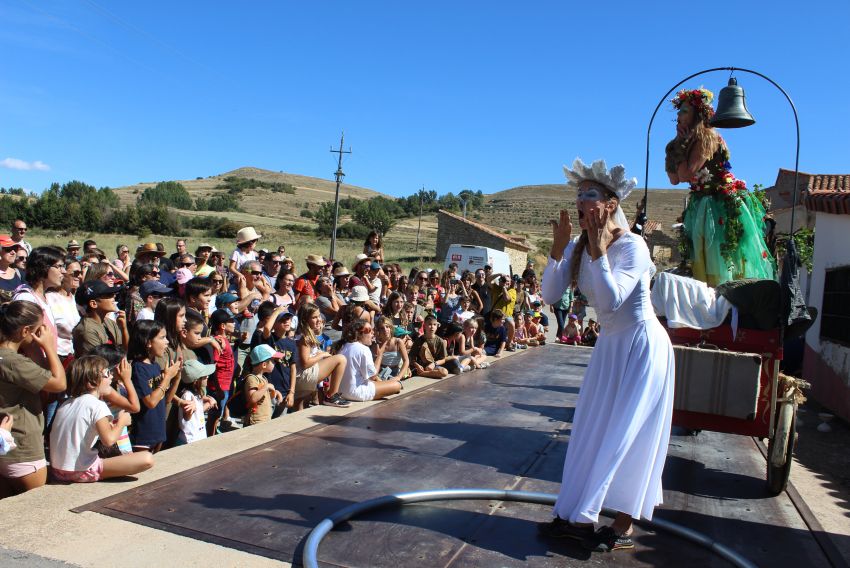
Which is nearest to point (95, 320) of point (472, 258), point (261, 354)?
point (261, 354)

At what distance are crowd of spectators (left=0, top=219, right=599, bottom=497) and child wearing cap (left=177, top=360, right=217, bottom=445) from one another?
0.01m

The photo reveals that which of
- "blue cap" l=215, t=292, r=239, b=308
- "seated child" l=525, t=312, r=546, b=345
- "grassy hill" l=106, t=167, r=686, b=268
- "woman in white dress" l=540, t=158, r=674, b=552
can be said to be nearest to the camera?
"woman in white dress" l=540, t=158, r=674, b=552

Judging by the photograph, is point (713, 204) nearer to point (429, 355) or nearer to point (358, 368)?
point (358, 368)

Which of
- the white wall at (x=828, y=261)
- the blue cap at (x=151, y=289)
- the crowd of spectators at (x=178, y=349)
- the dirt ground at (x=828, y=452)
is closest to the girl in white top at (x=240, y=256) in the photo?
the crowd of spectators at (x=178, y=349)

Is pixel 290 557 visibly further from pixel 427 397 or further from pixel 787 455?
pixel 427 397

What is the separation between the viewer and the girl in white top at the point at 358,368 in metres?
7.61

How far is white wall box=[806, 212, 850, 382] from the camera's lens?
416 inches

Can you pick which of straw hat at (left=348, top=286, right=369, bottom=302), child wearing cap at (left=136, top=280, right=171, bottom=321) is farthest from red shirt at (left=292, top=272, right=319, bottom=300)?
child wearing cap at (left=136, top=280, right=171, bottom=321)

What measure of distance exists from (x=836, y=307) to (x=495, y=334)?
5396 millimetres

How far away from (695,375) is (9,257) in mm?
6833

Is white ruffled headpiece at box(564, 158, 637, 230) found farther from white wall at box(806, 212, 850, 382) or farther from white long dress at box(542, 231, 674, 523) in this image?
white wall at box(806, 212, 850, 382)

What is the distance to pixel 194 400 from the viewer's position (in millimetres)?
6031

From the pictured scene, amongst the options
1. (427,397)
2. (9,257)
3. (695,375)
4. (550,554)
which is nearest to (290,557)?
(550,554)

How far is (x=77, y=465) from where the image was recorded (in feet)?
14.6
